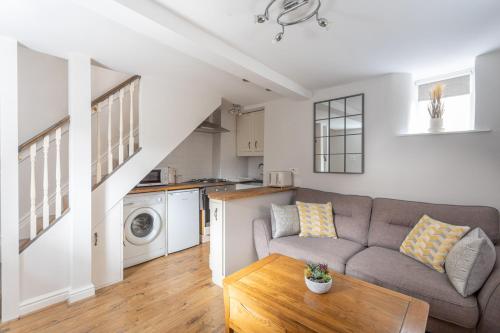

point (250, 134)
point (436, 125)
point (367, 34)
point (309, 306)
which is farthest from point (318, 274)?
point (250, 134)

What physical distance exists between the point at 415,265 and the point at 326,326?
1135 millimetres

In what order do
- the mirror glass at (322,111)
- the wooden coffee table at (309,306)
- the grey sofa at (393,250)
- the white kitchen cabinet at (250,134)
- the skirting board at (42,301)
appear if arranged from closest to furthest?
the wooden coffee table at (309,306), the grey sofa at (393,250), the skirting board at (42,301), the mirror glass at (322,111), the white kitchen cabinet at (250,134)

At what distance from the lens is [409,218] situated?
7.32 feet

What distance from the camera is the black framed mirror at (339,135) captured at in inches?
114

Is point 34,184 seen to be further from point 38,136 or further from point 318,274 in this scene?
point 318,274

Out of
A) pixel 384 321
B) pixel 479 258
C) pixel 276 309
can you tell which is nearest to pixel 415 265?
pixel 479 258

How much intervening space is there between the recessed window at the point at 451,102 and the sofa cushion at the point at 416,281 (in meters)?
1.53

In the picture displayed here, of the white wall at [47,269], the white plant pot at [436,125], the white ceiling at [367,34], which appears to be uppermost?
the white ceiling at [367,34]

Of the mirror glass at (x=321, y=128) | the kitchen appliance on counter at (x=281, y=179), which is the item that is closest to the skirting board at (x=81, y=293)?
the kitchen appliance on counter at (x=281, y=179)

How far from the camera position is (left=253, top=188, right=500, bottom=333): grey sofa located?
1.41m

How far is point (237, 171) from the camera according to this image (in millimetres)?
4672

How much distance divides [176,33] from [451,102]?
2.86 metres

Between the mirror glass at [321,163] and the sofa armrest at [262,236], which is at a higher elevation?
the mirror glass at [321,163]

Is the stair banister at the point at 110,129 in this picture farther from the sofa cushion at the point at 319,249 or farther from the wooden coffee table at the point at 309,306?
the sofa cushion at the point at 319,249
